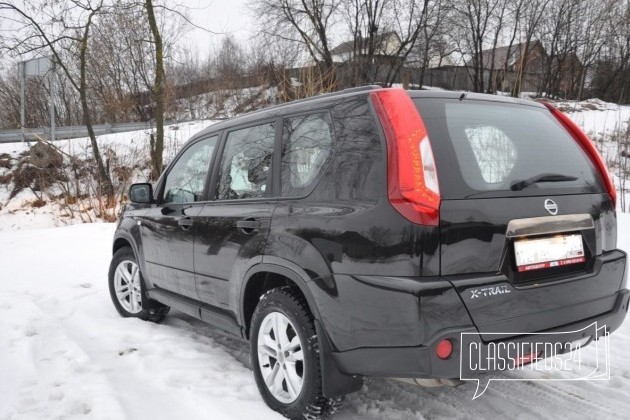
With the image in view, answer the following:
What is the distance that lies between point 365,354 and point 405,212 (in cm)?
67

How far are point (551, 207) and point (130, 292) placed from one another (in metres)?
3.72

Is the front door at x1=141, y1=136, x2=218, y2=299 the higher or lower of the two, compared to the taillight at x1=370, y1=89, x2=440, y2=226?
lower

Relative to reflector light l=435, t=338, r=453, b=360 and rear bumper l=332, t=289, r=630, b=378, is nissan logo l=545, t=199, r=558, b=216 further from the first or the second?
reflector light l=435, t=338, r=453, b=360

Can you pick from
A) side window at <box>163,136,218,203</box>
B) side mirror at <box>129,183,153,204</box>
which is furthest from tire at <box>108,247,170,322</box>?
side window at <box>163,136,218,203</box>

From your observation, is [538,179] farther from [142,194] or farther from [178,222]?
[142,194]

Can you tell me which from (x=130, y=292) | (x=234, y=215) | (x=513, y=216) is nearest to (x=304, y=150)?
(x=234, y=215)

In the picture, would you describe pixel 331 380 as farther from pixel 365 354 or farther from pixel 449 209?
pixel 449 209

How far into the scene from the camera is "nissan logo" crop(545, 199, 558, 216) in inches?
84.9

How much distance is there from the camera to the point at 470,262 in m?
1.96

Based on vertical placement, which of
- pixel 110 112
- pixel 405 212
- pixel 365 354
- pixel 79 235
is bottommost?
pixel 79 235

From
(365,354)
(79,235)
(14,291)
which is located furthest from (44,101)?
(365,354)

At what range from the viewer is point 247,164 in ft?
9.80

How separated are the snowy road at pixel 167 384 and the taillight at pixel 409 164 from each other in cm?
131

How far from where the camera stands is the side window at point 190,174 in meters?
3.44
